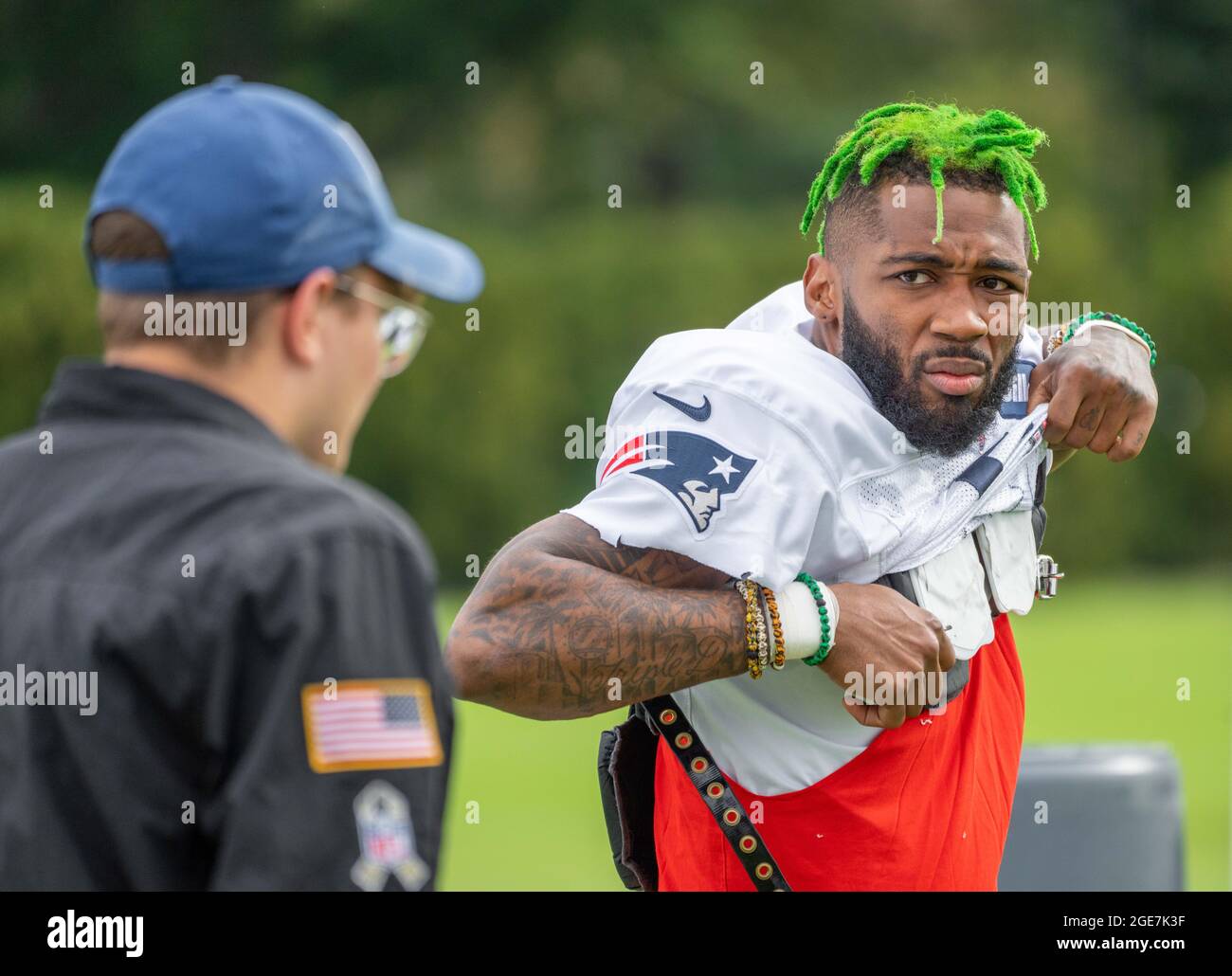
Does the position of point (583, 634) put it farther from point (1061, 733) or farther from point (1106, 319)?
point (1061, 733)

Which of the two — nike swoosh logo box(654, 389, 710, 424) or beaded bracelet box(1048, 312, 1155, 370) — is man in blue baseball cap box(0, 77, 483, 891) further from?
beaded bracelet box(1048, 312, 1155, 370)

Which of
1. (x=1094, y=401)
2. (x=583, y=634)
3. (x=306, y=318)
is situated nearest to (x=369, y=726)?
(x=306, y=318)

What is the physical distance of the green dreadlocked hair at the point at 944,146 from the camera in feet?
10.3

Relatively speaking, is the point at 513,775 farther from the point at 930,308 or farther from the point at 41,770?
the point at 41,770

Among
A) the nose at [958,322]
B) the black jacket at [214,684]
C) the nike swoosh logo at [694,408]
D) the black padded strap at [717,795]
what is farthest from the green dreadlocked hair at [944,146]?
the black jacket at [214,684]

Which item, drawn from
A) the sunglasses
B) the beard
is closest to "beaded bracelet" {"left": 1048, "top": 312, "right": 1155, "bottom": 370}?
the beard

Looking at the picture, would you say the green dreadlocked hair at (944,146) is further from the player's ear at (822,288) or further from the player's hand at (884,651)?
the player's hand at (884,651)

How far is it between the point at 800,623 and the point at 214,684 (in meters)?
1.26

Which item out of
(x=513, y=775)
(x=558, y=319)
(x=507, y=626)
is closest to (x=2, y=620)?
(x=507, y=626)

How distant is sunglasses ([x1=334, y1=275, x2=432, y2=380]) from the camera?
2055 millimetres

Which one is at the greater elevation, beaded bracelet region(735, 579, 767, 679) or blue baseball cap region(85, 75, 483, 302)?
blue baseball cap region(85, 75, 483, 302)

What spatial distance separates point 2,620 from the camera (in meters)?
1.87

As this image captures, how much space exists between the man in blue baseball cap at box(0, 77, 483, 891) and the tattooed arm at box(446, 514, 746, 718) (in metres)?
0.89
